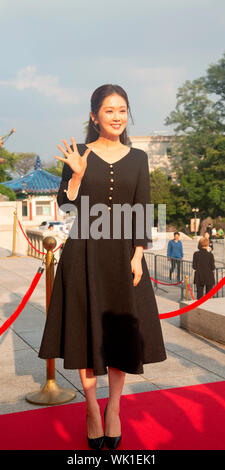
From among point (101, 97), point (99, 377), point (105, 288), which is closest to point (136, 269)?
point (105, 288)

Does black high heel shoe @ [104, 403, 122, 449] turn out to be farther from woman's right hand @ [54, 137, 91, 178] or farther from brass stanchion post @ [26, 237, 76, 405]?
woman's right hand @ [54, 137, 91, 178]

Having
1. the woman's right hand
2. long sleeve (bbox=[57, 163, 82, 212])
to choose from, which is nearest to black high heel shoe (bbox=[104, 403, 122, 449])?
long sleeve (bbox=[57, 163, 82, 212])

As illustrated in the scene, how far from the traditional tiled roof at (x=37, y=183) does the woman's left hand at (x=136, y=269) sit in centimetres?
5182

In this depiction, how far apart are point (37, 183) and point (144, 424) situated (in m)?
53.3

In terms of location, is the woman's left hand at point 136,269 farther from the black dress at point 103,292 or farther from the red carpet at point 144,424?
the red carpet at point 144,424

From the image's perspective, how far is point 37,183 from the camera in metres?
55.6

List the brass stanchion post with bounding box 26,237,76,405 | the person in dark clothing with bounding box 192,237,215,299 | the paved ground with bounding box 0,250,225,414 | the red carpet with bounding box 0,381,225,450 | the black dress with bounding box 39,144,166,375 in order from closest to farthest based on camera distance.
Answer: the black dress with bounding box 39,144,166,375 < the red carpet with bounding box 0,381,225,450 < the brass stanchion post with bounding box 26,237,76,405 < the paved ground with bounding box 0,250,225,414 < the person in dark clothing with bounding box 192,237,215,299

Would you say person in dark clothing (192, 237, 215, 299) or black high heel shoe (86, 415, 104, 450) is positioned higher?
person in dark clothing (192, 237, 215, 299)

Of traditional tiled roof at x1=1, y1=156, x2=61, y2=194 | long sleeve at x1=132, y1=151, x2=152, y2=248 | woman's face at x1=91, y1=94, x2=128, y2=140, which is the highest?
traditional tiled roof at x1=1, y1=156, x2=61, y2=194

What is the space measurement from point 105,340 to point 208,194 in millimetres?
48356

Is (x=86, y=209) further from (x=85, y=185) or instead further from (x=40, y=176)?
(x=40, y=176)

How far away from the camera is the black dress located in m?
3.00

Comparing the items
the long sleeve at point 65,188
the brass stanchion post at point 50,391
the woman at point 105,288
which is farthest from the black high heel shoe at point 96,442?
the long sleeve at point 65,188

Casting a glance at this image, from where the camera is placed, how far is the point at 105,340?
304 cm
